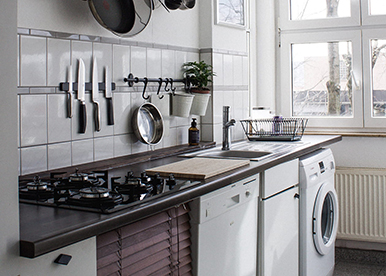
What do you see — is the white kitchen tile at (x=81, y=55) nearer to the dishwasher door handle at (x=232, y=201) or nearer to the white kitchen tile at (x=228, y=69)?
the dishwasher door handle at (x=232, y=201)

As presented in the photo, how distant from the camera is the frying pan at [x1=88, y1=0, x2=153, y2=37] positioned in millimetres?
2125

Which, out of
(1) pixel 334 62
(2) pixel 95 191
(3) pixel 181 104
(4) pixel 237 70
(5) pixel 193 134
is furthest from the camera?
(1) pixel 334 62

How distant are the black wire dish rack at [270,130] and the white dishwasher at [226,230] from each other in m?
1.05

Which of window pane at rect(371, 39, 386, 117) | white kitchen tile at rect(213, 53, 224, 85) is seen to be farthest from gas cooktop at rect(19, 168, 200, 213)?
window pane at rect(371, 39, 386, 117)

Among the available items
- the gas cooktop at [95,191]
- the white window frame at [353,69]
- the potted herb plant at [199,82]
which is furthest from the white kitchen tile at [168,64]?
the white window frame at [353,69]

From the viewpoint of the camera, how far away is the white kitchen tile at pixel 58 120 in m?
2.00

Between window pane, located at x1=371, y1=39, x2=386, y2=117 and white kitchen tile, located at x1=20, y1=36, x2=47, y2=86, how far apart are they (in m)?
2.74

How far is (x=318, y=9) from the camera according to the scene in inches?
154

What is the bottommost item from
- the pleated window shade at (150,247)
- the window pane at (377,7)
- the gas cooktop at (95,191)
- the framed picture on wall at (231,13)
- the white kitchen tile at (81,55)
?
the pleated window shade at (150,247)

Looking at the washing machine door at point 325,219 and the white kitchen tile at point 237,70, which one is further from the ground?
the white kitchen tile at point 237,70

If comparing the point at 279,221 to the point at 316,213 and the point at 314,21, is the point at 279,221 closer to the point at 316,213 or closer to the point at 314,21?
the point at 316,213

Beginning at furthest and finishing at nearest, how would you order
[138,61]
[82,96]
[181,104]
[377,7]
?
[377,7]
[181,104]
[138,61]
[82,96]

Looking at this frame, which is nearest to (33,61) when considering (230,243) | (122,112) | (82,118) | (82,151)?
(82,118)

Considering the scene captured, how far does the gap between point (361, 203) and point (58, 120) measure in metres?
2.53
